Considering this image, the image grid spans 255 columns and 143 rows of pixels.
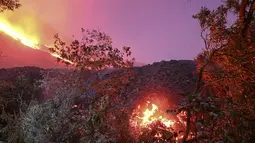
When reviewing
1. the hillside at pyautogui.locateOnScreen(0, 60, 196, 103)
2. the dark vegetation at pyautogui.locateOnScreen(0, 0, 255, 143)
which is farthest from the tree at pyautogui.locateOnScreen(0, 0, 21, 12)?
the hillside at pyautogui.locateOnScreen(0, 60, 196, 103)

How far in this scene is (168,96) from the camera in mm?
19062

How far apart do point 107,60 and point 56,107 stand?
14.4ft

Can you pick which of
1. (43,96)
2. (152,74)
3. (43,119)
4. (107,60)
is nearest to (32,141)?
(43,119)

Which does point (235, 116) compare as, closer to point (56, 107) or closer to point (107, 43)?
point (56, 107)

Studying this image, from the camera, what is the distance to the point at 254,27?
830 centimetres

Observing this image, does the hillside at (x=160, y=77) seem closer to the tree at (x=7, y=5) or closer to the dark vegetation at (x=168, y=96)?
the dark vegetation at (x=168, y=96)

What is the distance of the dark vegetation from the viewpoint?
535cm

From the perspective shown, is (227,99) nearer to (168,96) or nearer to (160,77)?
(168,96)

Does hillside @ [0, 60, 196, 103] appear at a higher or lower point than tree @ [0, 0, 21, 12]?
lower

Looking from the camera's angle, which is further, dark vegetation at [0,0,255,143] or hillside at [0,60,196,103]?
hillside at [0,60,196,103]

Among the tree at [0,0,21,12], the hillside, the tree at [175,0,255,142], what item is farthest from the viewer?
the hillside

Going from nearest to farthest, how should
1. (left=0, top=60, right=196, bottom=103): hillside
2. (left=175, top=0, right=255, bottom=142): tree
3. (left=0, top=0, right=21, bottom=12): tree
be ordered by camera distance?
(left=175, top=0, right=255, bottom=142): tree < (left=0, top=0, right=21, bottom=12): tree < (left=0, top=60, right=196, bottom=103): hillside

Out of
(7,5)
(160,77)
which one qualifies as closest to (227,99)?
(7,5)

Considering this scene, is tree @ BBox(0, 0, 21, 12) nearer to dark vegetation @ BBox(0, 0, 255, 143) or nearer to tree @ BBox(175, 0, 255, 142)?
dark vegetation @ BBox(0, 0, 255, 143)
